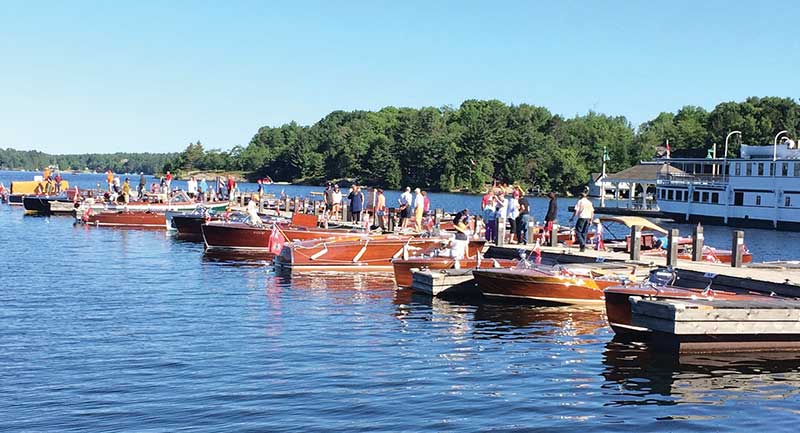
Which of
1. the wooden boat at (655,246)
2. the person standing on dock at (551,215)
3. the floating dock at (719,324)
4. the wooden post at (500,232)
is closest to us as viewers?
the floating dock at (719,324)

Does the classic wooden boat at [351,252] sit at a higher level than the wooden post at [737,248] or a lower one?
lower

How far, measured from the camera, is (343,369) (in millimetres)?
15547

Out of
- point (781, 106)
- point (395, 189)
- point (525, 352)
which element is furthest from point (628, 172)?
point (525, 352)

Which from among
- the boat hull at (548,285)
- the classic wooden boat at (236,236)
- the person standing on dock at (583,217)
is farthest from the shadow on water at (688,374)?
the classic wooden boat at (236,236)

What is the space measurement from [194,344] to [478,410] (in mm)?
6637

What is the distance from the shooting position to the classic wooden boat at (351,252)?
3009 centimetres

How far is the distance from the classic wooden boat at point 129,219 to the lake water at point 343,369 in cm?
2676

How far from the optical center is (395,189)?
526 ft

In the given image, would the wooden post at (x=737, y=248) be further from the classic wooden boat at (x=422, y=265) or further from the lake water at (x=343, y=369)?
the classic wooden boat at (x=422, y=265)

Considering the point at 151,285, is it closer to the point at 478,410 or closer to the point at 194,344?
the point at 194,344

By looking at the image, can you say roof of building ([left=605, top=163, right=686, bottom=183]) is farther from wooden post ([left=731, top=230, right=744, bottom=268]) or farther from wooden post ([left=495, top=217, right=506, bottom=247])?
wooden post ([left=731, top=230, right=744, bottom=268])

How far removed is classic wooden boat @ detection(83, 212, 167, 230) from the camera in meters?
52.0

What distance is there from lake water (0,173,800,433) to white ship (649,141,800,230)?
52390 millimetres

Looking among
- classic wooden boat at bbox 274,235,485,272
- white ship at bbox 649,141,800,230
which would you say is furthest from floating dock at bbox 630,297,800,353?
white ship at bbox 649,141,800,230
